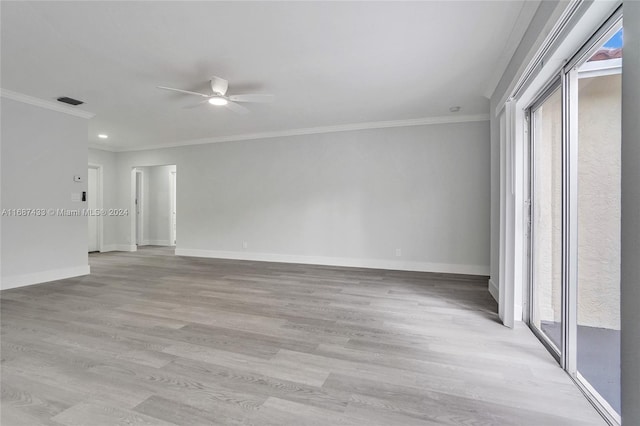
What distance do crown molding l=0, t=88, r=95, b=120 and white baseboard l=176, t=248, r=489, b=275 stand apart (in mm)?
3319

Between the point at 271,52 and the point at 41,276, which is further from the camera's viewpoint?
the point at 41,276

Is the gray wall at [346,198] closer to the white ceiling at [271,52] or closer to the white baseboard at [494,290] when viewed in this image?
the white ceiling at [271,52]

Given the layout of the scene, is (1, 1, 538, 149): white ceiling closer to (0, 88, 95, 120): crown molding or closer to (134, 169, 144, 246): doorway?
(0, 88, 95, 120): crown molding

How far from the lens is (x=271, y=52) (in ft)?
9.23

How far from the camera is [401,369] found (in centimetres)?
191

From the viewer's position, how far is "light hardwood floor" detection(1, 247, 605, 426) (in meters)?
1.50

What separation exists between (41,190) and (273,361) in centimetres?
465

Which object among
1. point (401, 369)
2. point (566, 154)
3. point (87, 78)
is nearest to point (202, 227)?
point (87, 78)

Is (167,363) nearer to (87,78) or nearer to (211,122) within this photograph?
(87,78)

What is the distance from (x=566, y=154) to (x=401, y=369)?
6.00 feet

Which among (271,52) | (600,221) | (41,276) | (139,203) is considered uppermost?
(271,52)

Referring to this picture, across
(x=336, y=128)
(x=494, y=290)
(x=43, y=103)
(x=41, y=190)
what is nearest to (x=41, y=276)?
(x=41, y=190)

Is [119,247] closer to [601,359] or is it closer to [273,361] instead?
[273,361]

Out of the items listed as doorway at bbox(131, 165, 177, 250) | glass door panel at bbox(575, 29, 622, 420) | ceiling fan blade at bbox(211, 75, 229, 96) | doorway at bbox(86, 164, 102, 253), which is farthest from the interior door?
glass door panel at bbox(575, 29, 622, 420)
